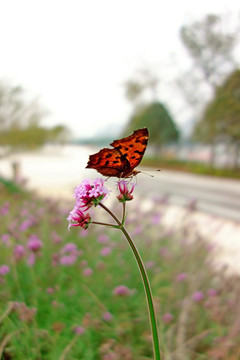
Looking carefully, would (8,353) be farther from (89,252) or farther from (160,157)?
(160,157)

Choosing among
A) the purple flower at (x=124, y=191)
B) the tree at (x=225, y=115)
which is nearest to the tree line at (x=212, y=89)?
the tree at (x=225, y=115)

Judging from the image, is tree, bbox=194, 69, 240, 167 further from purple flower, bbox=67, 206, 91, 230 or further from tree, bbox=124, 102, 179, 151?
purple flower, bbox=67, 206, 91, 230

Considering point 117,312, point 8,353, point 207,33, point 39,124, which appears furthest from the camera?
point 207,33

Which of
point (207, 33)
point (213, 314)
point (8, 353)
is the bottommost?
point (8, 353)

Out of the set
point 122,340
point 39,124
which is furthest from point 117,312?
point 39,124

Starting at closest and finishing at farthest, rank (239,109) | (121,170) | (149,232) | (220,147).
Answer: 1. (121,170)
2. (149,232)
3. (239,109)
4. (220,147)

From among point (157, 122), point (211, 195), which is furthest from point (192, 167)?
point (211, 195)

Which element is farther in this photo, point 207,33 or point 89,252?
point 207,33
